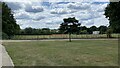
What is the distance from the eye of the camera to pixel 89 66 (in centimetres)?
870

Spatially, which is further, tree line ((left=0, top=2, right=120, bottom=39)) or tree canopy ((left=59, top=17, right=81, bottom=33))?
tree canopy ((left=59, top=17, right=81, bottom=33))

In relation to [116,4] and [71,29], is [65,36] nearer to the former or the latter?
[71,29]

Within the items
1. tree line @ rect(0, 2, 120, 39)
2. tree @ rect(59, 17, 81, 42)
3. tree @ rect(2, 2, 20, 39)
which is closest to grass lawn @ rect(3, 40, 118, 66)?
tree line @ rect(0, 2, 120, 39)

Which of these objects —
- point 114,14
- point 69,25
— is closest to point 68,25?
point 69,25

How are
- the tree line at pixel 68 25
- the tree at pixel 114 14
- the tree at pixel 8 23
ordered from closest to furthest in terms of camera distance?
Result: the tree at pixel 114 14
the tree line at pixel 68 25
the tree at pixel 8 23

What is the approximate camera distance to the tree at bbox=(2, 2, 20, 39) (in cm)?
5257

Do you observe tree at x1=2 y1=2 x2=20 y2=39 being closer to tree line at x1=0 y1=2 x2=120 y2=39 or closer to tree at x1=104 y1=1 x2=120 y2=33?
tree line at x1=0 y1=2 x2=120 y2=39

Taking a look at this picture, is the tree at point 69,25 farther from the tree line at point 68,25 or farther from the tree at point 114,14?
the tree at point 114,14

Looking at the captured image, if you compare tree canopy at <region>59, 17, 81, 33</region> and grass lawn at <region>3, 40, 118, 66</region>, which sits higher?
tree canopy at <region>59, 17, 81, 33</region>

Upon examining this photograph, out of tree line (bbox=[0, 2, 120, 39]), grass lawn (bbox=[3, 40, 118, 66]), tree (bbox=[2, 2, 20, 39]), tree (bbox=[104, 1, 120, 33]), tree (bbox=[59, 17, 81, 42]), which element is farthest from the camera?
tree (bbox=[2, 2, 20, 39])

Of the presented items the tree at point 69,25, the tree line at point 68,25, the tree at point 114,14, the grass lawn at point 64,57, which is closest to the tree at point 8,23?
the tree line at point 68,25

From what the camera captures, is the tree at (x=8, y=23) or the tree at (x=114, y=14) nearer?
the tree at (x=114, y=14)

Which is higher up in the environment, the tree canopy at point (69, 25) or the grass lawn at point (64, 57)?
the tree canopy at point (69, 25)

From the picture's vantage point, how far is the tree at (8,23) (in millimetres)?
52569
